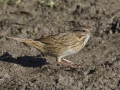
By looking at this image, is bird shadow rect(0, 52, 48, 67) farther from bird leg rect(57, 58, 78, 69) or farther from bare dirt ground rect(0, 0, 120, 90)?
bird leg rect(57, 58, 78, 69)

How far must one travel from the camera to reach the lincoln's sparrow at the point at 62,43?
27.6 feet

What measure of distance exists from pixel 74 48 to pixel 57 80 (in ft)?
3.15

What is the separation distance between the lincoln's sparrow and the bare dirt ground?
255mm

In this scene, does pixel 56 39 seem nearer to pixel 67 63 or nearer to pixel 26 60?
pixel 67 63

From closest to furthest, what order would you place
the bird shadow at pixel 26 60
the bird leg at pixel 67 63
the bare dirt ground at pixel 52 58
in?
the bare dirt ground at pixel 52 58 → the bird leg at pixel 67 63 → the bird shadow at pixel 26 60

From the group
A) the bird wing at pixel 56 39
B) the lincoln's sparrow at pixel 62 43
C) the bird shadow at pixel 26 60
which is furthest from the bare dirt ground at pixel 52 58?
the bird wing at pixel 56 39

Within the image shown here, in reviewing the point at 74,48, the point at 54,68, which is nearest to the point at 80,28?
the point at 74,48

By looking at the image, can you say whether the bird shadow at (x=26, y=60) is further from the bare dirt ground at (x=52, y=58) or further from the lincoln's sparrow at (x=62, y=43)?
the lincoln's sparrow at (x=62, y=43)

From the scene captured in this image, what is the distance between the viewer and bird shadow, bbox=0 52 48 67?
8.52 metres

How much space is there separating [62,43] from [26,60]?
81 cm

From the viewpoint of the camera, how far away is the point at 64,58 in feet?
29.2

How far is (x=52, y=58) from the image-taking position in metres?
8.91

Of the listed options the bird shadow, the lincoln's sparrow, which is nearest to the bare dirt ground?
the bird shadow

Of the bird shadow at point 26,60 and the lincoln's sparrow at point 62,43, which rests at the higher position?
the lincoln's sparrow at point 62,43
